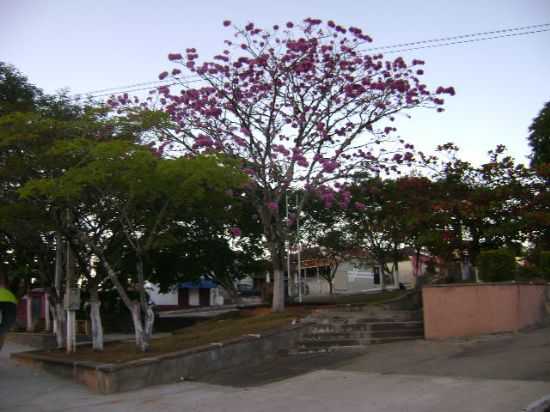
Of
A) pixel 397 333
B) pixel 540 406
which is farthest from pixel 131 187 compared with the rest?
pixel 540 406

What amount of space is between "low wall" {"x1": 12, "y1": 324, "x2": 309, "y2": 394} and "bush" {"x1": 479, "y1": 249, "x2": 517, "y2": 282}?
14.1 ft

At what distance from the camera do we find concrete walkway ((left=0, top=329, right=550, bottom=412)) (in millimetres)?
7840

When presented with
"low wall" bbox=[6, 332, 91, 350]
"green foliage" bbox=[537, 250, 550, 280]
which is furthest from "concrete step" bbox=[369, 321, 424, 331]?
"low wall" bbox=[6, 332, 91, 350]

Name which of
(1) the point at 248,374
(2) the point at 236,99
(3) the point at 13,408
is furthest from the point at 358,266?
(3) the point at 13,408

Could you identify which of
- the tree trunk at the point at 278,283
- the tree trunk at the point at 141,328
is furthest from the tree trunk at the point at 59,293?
the tree trunk at the point at 278,283

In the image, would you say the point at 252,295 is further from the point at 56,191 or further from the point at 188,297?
the point at 56,191

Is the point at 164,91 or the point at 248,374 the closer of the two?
the point at 248,374

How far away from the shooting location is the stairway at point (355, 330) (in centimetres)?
1315

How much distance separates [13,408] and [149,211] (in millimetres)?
5537

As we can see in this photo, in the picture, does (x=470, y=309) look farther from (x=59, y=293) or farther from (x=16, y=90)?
(x=16, y=90)

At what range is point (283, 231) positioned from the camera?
56.5 ft

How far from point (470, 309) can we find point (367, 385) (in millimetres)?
4737

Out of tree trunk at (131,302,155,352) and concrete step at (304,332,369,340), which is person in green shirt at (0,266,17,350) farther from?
concrete step at (304,332,369,340)

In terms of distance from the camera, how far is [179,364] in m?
11.6
